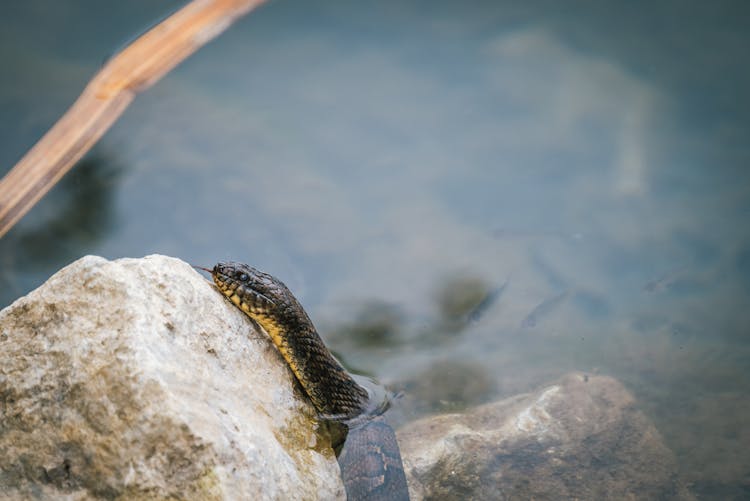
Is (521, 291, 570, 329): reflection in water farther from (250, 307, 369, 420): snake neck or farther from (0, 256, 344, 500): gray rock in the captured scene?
(0, 256, 344, 500): gray rock

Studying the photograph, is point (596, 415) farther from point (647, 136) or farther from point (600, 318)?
point (647, 136)

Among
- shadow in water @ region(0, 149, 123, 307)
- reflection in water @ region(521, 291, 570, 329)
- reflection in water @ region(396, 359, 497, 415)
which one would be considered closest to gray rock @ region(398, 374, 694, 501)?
reflection in water @ region(396, 359, 497, 415)

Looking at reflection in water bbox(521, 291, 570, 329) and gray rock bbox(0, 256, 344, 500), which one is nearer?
gray rock bbox(0, 256, 344, 500)

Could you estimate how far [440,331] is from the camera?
17.3 ft

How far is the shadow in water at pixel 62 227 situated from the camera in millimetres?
5312

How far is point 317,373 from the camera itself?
3730 mm

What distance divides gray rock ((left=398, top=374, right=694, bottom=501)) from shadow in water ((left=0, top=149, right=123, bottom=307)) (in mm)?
3313

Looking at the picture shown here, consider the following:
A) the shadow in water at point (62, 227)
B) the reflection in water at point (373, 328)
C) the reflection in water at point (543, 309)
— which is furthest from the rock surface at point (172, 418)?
the shadow in water at point (62, 227)

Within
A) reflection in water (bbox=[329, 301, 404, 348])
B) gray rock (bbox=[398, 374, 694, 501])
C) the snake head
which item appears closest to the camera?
the snake head

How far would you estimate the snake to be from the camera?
3.53 m

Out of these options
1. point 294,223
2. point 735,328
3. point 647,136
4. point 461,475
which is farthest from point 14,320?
point 647,136

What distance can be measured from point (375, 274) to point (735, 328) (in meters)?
3.03

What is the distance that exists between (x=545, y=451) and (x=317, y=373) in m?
1.58

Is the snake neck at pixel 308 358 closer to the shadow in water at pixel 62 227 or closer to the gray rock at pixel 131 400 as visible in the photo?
the gray rock at pixel 131 400
